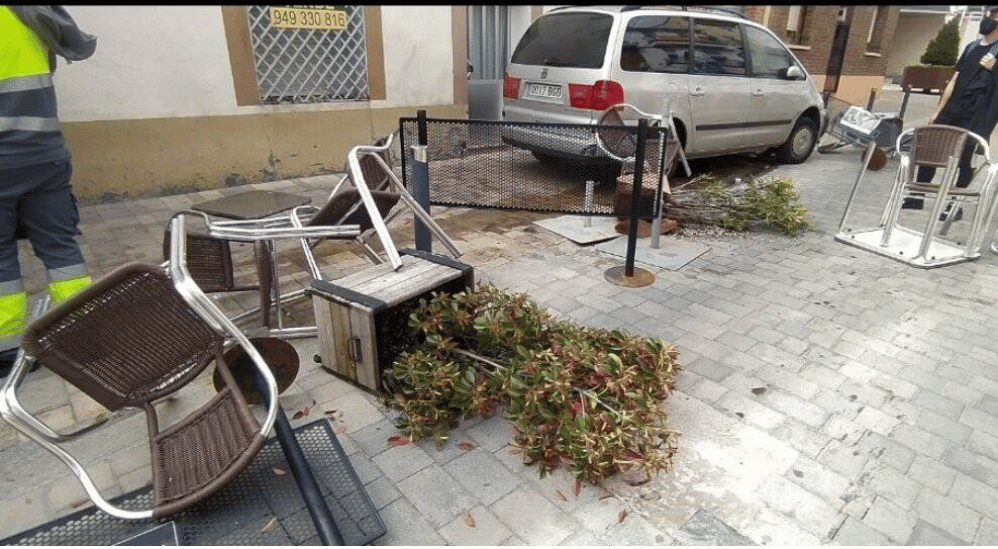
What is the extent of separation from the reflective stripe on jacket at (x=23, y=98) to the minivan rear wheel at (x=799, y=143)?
772 centimetres

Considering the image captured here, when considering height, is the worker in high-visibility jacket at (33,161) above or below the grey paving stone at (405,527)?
above

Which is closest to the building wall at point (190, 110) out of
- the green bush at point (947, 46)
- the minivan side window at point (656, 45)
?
the minivan side window at point (656, 45)

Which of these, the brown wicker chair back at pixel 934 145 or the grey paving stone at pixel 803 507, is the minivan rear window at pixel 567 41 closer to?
the brown wicker chair back at pixel 934 145

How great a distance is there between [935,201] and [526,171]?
2.99 m

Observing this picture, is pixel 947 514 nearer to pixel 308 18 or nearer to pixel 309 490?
pixel 309 490

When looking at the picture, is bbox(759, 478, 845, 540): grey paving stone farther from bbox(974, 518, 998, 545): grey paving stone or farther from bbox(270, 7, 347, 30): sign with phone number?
bbox(270, 7, 347, 30): sign with phone number

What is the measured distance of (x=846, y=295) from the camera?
12.3 feet

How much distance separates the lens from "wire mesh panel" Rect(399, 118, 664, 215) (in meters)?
3.68

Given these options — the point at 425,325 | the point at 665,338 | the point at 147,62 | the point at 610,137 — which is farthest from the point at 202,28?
the point at 665,338

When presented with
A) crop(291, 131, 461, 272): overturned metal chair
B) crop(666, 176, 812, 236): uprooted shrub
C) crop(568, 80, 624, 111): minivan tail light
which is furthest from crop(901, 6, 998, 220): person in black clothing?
crop(291, 131, 461, 272): overturned metal chair

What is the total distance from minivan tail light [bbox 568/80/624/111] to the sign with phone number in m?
2.78

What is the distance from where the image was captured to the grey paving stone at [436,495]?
1.96 meters

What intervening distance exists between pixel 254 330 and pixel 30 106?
4.61ft

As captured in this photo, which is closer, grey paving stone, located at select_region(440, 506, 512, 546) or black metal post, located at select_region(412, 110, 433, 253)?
grey paving stone, located at select_region(440, 506, 512, 546)
